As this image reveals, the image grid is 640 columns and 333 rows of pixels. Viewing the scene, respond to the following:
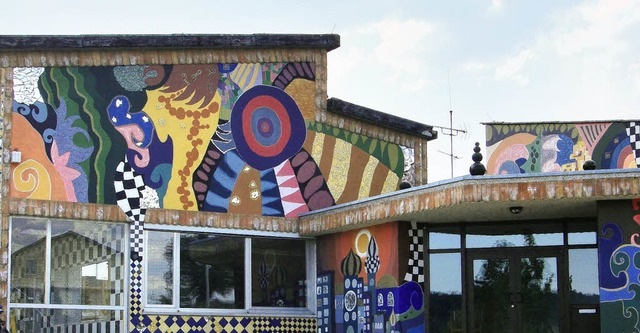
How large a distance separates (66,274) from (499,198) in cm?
616

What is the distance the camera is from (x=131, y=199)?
54.6ft

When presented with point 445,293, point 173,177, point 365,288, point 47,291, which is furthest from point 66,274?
point 445,293

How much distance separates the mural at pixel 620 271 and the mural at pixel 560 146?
15.8 ft

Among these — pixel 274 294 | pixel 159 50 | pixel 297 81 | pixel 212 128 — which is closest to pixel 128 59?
pixel 159 50

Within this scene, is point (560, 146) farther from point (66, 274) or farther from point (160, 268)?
point (66, 274)

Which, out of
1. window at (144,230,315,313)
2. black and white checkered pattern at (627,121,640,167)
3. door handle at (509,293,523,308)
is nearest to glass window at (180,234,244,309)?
window at (144,230,315,313)

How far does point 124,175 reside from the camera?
54.7 feet

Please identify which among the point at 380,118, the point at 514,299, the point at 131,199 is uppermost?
the point at 380,118

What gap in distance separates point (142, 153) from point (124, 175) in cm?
46

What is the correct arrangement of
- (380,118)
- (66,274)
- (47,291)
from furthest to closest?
1. (380,118)
2. (66,274)
3. (47,291)

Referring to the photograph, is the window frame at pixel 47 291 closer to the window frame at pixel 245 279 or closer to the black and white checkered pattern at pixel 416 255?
the window frame at pixel 245 279

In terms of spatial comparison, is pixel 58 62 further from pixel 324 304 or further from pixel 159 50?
pixel 324 304

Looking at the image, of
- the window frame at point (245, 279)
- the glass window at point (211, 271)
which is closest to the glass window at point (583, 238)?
the window frame at point (245, 279)

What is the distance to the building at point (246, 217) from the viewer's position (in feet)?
51.1
